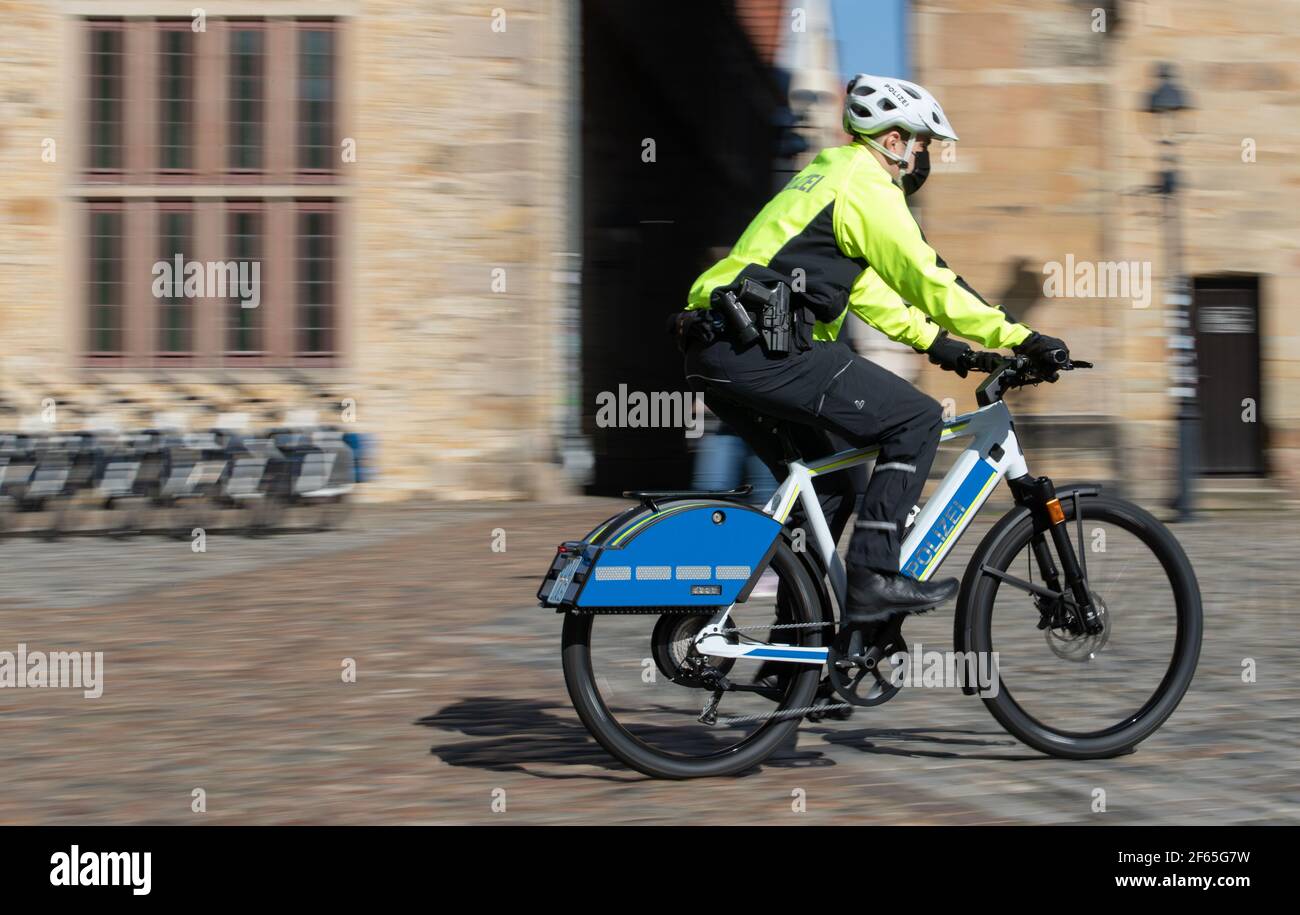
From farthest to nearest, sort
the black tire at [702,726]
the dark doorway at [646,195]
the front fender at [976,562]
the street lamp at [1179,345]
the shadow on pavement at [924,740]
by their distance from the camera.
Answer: the dark doorway at [646,195] < the street lamp at [1179,345] < the shadow on pavement at [924,740] < the front fender at [976,562] < the black tire at [702,726]

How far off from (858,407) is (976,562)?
59 cm

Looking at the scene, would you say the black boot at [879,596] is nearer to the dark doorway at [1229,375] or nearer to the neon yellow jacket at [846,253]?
the neon yellow jacket at [846,253]

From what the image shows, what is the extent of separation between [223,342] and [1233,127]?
999cm

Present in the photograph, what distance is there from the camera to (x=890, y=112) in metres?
4.86

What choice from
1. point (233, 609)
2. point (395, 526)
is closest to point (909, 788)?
point (233, 609)

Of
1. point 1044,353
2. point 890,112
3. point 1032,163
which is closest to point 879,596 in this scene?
point 1044,353

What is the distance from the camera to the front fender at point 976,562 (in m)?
4.90

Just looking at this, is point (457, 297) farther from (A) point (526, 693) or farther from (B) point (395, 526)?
(A) point (526, 693)

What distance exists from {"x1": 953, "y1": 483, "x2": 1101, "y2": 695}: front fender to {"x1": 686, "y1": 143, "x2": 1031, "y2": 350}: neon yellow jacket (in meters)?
0.51

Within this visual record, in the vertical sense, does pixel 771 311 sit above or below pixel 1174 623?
above

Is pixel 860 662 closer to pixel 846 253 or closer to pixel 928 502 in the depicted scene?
pixel 928 502

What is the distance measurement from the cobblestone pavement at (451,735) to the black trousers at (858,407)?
1.79ft

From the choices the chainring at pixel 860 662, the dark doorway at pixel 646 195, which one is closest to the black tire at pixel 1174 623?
the chainring at pixel 860 662

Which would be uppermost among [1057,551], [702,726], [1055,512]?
[1055,512]
